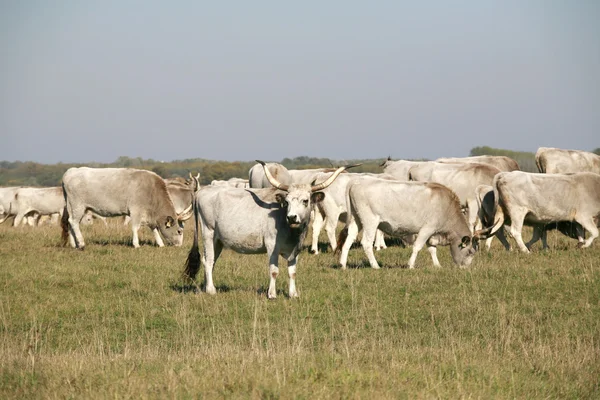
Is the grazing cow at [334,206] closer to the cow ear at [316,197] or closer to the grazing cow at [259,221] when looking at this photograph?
the grazing cow at [259,221]

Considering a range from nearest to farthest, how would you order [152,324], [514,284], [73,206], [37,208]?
[152,324]
[514,284]
[73,206]
[37,208]

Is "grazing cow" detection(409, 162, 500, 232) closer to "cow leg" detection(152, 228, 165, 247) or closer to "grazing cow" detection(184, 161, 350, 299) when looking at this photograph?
"cow leg" detection(152, 228, 165, 247)

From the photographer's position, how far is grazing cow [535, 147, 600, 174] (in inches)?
1174

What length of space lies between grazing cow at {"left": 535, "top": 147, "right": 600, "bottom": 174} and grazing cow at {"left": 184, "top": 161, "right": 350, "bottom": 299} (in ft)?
58.6

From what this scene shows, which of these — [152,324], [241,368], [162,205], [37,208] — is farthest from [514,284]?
[37,208]

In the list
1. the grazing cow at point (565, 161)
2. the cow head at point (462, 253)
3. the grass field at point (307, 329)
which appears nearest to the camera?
the grass field at point (307, 329)

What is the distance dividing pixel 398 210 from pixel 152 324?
6.94m

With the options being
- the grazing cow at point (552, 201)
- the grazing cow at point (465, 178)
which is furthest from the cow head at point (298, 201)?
the grazing cow at point (465, 178)

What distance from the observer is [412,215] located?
17453 millimetres

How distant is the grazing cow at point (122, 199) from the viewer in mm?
23219

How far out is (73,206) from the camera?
23.2 metres

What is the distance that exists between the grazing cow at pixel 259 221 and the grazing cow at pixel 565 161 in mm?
17859

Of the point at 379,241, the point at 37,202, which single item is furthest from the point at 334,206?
the point at 37,202

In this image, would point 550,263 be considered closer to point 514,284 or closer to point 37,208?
point 514,284
